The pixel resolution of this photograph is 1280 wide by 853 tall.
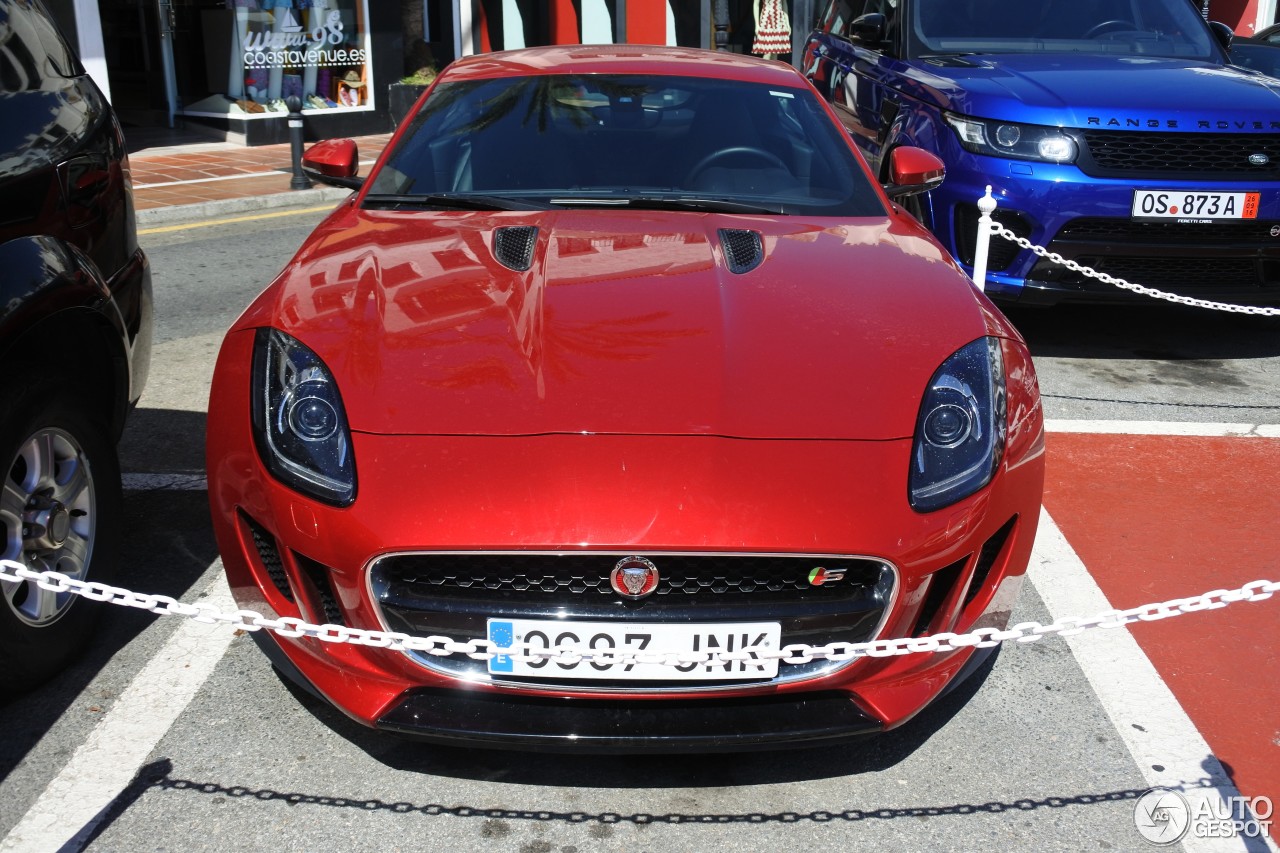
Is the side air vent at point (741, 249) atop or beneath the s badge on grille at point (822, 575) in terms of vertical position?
atop

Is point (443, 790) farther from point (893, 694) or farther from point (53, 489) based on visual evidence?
point (53, 489)

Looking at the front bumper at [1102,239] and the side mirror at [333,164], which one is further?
the front bumper at [1102,239]

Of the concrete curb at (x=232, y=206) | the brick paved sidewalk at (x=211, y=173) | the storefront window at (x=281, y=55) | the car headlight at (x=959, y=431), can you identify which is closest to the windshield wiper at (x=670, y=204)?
the car headlight at (x=959, y=431)

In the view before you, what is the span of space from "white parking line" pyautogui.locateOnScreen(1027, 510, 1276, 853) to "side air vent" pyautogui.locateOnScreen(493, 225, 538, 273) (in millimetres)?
1721

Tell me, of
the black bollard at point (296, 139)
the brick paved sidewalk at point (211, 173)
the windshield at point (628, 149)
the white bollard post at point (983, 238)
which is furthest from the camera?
the black bollard at point (296, 139)

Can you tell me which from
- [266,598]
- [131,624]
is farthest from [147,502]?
[266,598]

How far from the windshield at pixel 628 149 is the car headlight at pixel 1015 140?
1809 mm

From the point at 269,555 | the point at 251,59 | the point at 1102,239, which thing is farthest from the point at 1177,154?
the point at 251,59

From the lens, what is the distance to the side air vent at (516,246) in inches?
125

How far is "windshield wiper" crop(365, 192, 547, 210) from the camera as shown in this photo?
3.69m

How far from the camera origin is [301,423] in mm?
2658

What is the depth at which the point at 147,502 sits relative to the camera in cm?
424

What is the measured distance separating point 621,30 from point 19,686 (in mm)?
17606

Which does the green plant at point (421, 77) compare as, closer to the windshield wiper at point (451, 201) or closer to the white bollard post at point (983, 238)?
the white bollard post at point (983, 238)
